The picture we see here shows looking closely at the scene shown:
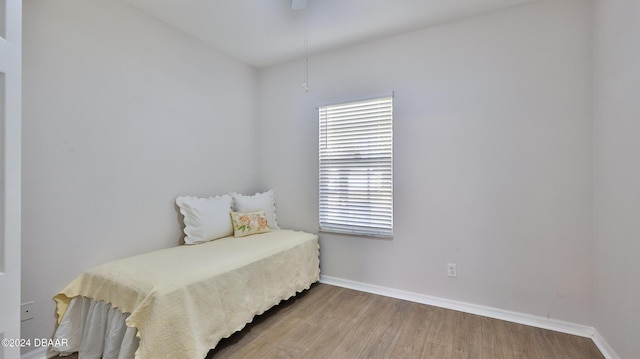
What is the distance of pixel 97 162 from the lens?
204cm

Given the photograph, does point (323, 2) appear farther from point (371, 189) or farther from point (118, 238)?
point (118, 238)

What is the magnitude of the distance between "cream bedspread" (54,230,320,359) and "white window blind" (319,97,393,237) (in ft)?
2.67

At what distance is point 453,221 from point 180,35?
3219 millimetres

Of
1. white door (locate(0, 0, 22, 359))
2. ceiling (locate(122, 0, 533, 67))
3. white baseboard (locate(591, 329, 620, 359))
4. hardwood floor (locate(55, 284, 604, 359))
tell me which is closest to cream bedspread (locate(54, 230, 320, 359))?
hardwood floor (locate(55, 284, 604, 359))

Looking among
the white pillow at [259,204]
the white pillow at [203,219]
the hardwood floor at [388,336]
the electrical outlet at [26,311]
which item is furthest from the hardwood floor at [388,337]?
the electrical outlet at [26,311]

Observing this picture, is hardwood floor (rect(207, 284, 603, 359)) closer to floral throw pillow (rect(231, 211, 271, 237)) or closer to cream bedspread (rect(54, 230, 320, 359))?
cream bedspread (rect(54, 230, 320, 359))

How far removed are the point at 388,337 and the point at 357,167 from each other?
1623 mm

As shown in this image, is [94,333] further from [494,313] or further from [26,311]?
[494,313]

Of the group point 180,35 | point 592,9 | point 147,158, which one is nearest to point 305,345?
point 147,158

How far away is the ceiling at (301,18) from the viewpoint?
2.23m

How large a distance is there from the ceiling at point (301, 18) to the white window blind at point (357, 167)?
27.7 inches

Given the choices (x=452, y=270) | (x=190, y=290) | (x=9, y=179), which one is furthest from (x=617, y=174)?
(x=9, y=179)

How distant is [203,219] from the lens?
8.55 ft

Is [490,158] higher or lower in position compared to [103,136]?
lower
